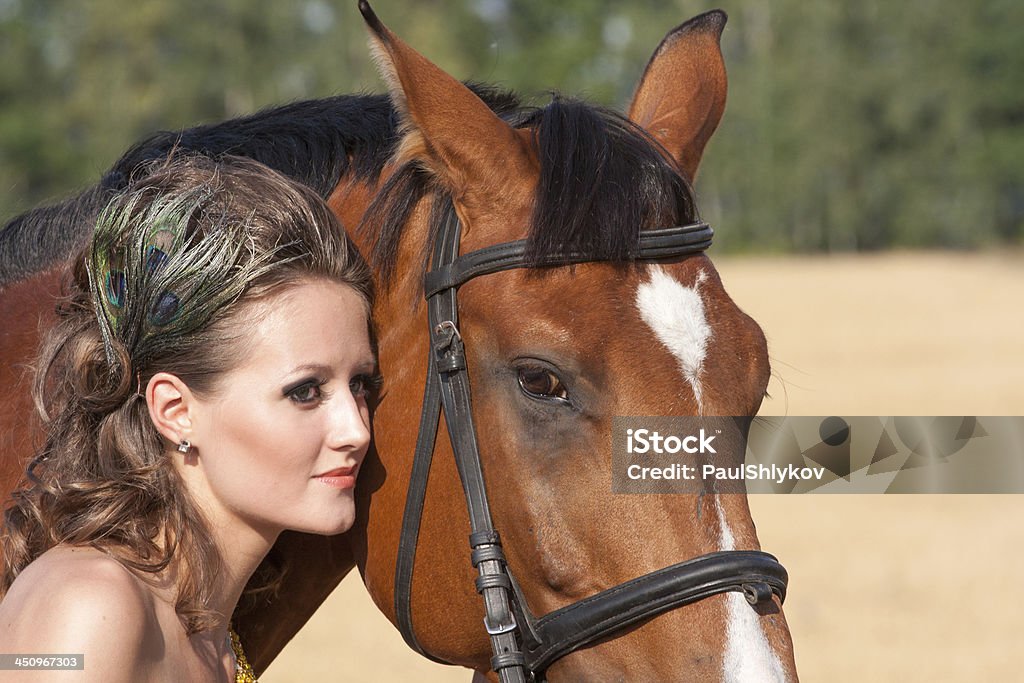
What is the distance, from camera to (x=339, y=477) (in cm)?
232

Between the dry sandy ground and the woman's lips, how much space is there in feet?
3.06

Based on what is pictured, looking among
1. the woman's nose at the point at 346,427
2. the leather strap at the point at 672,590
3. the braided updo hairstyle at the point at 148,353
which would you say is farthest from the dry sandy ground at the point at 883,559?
the braided updo hairstyle at the point at 148,353

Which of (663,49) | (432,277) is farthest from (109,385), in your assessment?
(663,49)

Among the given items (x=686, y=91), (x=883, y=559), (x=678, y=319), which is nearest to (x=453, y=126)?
(x=678, y=319)

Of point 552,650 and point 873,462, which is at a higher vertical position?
point 552,650

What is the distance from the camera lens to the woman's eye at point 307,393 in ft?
7.28

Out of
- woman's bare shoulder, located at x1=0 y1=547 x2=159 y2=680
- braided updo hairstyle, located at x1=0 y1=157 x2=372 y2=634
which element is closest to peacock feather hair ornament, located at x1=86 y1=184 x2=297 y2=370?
braided updo hairstyle, located at x1=0 y1=157 x2=372 y2=634

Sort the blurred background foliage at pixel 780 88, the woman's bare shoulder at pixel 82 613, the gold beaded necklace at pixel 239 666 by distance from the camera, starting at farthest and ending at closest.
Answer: the blurred background foliage at pixel 780 88, the gold beaded necklace at pixel 239 666, the woman's bare shoulder at pixel 82 613

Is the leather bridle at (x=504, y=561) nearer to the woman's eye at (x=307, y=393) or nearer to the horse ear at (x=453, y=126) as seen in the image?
the horse ear at (x=453, y=126)

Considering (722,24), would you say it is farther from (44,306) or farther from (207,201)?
(44,306)

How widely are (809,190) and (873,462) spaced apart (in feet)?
143

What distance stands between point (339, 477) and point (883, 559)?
32.4 feet

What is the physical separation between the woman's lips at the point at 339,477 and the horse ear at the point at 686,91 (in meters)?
1.14

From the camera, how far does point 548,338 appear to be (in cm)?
219
